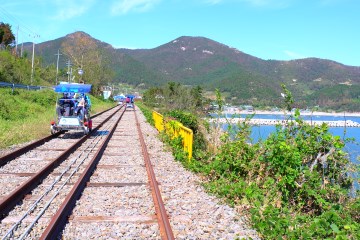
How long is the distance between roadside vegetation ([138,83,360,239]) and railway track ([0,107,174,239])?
160 centimetres

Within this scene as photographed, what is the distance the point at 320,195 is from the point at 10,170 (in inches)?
293

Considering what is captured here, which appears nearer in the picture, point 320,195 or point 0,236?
point 0,236

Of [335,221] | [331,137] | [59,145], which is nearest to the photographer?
[335,221]

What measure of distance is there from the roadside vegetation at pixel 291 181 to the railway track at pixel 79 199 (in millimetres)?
1605

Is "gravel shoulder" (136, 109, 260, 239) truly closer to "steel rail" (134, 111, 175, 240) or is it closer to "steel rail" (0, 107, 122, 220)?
"steel rail" (134, 111, 175, 240)

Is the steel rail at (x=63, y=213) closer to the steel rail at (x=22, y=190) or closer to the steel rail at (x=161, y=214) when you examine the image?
the steel rail at (x=22, y=190)

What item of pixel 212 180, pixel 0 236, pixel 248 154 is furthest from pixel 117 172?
pixel 0 236

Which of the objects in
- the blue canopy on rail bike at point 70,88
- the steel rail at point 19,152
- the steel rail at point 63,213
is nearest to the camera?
the steel rail at point 63,213

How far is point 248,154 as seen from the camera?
32.9 ft

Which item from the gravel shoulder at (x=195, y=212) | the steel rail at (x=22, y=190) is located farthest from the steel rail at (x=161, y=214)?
the steel rail at (x=22, y=190)

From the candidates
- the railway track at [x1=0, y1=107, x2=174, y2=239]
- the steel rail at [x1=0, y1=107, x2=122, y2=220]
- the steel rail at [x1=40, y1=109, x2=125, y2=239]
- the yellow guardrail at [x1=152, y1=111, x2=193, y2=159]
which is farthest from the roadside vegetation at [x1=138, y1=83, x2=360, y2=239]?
the steel rail at [x1=0, y1=107, x2=122, y2=220]

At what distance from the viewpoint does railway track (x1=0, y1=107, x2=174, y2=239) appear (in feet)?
19.4

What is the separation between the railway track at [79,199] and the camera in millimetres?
5910

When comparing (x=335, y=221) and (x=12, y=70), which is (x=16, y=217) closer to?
(x=335, y=221)
